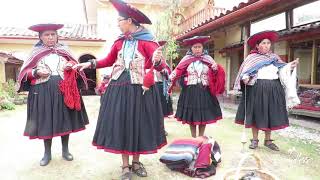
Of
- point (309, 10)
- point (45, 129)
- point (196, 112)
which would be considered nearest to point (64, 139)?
point (45, 129)

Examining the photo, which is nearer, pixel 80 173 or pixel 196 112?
pixel 80 173

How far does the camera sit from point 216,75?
4945 mm

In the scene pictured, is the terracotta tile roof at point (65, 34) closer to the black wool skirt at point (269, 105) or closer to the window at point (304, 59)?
the window at point (304, 59)

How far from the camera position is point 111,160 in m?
4.41

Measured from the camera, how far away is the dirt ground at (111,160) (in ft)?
12.7

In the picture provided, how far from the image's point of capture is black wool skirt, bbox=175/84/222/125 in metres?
5.00

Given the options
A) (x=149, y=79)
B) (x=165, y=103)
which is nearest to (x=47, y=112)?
(x=149, y=79)

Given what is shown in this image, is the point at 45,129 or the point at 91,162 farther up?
the point at 45,129

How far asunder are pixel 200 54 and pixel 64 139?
244cm

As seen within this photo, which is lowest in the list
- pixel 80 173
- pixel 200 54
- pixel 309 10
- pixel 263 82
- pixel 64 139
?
pixel 80 173

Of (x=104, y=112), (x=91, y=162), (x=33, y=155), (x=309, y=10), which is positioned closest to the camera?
(x=104, y=112)

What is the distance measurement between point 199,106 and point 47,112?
7.51ft

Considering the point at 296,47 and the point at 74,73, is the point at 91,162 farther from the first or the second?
the point at 296,47

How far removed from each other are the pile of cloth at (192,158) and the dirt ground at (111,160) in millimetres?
106
